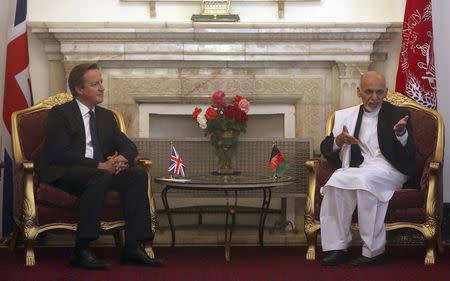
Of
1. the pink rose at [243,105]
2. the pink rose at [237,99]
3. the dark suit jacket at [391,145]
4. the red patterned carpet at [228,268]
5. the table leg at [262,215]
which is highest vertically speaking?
the pink rose at [237,99]

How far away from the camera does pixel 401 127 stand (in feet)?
19.5

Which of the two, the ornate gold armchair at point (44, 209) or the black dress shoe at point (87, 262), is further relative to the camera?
the ornate gold armchair at point (44, 209)

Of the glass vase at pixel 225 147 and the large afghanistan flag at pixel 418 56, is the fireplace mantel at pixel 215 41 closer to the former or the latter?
the large afghanistan flag at pixel 418 56

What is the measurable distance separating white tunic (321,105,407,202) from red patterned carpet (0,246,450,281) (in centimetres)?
48

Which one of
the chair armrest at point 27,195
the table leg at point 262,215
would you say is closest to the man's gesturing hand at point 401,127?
the table leg at point 262,215

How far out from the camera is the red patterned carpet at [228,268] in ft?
17.7

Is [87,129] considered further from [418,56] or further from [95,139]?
[418,56]

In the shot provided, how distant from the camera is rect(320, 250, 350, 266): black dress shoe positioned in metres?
5.82

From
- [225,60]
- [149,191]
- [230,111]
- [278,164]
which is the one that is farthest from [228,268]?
[225,60]

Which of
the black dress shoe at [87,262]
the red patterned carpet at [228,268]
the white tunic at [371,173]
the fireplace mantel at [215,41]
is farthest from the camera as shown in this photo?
the fireplace mantel at [215,41]

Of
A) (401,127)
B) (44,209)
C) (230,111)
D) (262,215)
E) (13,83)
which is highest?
(13,83)

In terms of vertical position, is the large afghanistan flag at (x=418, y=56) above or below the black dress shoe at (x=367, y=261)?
above

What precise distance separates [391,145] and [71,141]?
2.07 m

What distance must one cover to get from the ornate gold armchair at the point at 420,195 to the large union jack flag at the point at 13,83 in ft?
7.31
